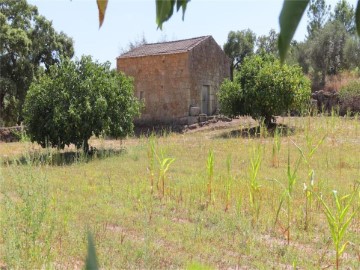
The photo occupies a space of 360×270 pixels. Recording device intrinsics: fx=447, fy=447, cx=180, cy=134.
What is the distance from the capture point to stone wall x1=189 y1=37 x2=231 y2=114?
57.7 feet

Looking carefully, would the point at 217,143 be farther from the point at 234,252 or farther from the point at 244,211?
the point at 234,252

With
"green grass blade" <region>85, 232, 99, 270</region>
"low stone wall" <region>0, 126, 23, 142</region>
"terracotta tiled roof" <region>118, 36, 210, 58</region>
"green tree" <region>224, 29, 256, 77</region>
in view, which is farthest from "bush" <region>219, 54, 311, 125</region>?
"green tree" <region>224, 29, 256, 77</region>

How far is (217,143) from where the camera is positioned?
11742 mm

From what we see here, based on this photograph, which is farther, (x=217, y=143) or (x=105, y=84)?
(x=217, y=143)

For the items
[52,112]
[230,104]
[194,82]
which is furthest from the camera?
[194,82]

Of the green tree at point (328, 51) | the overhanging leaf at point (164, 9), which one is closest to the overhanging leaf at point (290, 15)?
the overhanging leaf at point (164, 9)

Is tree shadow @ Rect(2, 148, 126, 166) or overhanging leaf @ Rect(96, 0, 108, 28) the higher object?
overhanging leaf @ Rect(96, 0, 108, 28)

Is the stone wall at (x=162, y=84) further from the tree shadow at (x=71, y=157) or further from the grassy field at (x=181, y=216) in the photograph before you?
the grassy field at (x=181, y=216)

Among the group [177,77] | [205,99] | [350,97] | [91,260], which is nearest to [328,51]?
[350,97]

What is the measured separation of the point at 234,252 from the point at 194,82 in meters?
14.0

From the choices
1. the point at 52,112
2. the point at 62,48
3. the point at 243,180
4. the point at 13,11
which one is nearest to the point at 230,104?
the point at 52,112

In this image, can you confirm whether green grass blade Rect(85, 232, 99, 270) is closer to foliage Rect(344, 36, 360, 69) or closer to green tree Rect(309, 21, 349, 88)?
green tree Rect(309, 21, 349, 88)

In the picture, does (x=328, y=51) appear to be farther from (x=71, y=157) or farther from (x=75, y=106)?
(x=71, y=157)

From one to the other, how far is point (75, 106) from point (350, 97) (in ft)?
39.5
